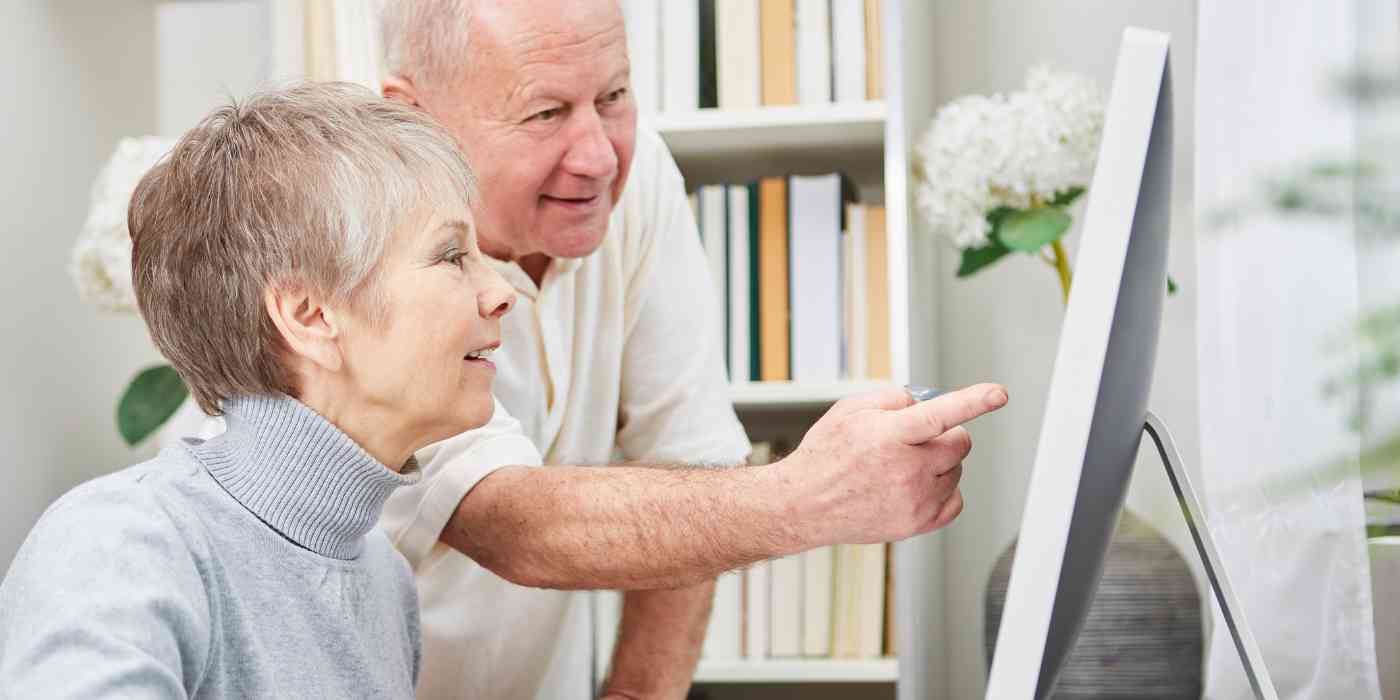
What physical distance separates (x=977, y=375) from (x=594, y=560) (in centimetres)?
124

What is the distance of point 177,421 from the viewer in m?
2.10

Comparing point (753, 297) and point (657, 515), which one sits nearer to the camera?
point (657, 515)

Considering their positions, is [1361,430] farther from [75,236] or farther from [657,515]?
[75,236]

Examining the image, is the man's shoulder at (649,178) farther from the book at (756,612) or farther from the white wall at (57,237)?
the white wall at (57,237)

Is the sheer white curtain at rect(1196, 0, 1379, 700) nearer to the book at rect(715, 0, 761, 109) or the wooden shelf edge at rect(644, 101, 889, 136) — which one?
the wooden shelf edge at rect(644, 101, 889, 136)

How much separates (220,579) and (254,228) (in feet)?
0.72

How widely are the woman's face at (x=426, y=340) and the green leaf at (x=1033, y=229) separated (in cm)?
102

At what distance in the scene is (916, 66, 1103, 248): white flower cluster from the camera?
1.73 m

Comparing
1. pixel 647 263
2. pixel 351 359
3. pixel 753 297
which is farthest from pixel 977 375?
pixel 351 359

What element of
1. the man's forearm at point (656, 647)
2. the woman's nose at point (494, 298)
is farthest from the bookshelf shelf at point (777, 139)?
the woman's nose at point (494, 298)

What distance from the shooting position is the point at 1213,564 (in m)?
0.83

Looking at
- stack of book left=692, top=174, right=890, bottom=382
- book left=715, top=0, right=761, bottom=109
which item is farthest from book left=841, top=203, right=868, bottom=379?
book left=715, top=0, right=761, bottom=109

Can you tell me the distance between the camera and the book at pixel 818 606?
1807 millimetres

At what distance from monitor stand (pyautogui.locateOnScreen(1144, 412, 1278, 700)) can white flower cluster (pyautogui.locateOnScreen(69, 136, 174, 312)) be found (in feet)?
4.77
